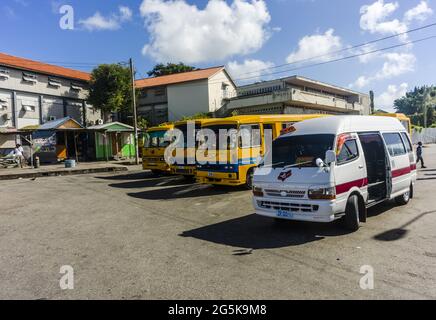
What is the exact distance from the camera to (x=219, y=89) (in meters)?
39.0

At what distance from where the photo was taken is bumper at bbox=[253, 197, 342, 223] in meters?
6.17

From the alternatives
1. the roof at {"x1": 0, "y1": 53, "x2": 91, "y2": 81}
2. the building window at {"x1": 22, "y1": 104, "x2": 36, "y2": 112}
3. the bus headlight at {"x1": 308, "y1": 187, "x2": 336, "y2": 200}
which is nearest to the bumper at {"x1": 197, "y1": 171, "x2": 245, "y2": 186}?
the bus headlight at {"x1": 308, "y1": 187, "x2": 336, "y2": 200}

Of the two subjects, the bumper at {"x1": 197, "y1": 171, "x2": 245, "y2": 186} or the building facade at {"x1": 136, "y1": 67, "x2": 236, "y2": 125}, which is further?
the building facade at {"x1": 136, "y1": 67, "x2": 236, "y2": 125}

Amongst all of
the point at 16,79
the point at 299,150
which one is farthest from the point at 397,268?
the point at 16,79

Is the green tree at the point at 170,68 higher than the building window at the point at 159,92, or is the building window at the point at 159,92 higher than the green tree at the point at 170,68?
the green tree at the point at 170,68

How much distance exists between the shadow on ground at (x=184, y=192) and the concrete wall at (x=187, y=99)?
80.2 feet

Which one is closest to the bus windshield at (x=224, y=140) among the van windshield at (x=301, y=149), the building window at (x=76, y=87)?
the van windshield at (x=301, y=149)

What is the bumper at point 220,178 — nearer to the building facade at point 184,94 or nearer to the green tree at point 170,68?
the building facade at point 184,94

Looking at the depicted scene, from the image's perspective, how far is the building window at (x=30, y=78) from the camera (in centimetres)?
2986

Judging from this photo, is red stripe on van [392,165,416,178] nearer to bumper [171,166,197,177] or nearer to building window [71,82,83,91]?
bumper [171,166,197,177]

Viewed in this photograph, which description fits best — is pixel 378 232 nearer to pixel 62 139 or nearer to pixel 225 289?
pixel 225 289

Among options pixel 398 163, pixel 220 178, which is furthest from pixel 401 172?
pixel 220 178

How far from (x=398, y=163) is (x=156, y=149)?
10.8 metres

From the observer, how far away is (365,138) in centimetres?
792
